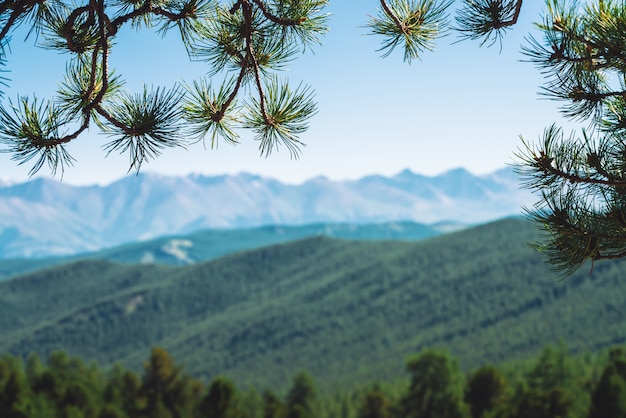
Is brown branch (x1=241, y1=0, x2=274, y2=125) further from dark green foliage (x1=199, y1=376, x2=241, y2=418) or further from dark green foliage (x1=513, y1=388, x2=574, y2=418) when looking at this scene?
dark green foliage (x1=199, y1=376, x2=241, y2=418)

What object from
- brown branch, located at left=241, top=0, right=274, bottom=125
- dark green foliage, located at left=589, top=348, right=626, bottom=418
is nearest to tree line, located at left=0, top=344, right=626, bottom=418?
dark green foliage, located at left=589, top=348, right=626, bottom=418

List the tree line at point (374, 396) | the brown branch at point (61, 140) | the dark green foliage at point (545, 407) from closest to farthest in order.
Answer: the brown branch at point (61, 140) < the dark green foliage at point (545, 407) < the tree line at point (374, 396)

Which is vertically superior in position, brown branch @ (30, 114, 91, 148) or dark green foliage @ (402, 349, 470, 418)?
brown branch @ (30, 114, 91, 148)

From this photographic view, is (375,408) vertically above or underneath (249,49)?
underneath

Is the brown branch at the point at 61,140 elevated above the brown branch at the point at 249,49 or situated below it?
below

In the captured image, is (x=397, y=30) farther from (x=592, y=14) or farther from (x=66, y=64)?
(x=66, y=64)

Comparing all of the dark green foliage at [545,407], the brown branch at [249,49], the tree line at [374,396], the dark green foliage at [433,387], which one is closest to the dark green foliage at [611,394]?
the tree line at [374,396]

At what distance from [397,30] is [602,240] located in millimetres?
2149

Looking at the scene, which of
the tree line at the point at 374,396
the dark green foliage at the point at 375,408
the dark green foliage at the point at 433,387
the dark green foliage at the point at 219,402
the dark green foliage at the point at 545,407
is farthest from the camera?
the dark green foliage at the point at 433,387

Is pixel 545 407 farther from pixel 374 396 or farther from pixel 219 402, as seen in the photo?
pixel 219 402

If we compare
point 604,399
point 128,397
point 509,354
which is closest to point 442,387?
point 604,399

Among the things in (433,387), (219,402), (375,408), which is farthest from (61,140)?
(433,387)

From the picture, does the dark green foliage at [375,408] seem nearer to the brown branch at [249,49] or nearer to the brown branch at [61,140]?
the brown branch at [249,49]

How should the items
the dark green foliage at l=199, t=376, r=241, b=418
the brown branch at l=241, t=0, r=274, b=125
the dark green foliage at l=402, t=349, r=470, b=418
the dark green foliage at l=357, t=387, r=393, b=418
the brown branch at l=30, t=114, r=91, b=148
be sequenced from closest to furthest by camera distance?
the brown branch at l=30, t=114, r=91, b=148 → the brown branch at l=241, t=0, r=274, b=125 → the dark green foliage at l=199, t=376, r=241, b=418 → the dark green foliage at l=357, t=387, r=393, b=418 → the dark green foliage at l=402, t=349, r=470, b=418
